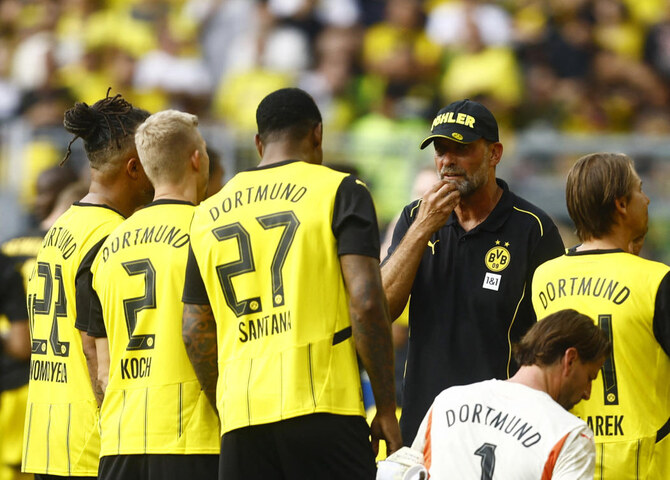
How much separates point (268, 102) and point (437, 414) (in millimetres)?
1443

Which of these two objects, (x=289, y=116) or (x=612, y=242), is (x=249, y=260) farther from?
(x=612, y=242)

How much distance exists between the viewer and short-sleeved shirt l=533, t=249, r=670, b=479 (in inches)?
178

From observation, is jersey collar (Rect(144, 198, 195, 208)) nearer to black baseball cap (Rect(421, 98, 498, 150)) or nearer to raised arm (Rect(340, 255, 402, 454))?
raised arm (Rect(340, 255, 402, 454))

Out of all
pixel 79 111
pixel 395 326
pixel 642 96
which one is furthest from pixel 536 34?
pixel 79 111

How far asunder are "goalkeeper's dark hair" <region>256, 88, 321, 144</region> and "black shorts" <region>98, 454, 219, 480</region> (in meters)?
1.37

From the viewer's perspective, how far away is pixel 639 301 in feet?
14.8

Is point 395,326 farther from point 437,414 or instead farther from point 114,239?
point 437,414

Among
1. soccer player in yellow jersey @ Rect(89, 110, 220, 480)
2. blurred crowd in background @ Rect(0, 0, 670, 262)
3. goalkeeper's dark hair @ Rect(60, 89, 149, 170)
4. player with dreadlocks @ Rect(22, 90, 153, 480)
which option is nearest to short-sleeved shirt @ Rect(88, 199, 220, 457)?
soccer player in yellow jersey @ Rect(89, 110, 220, 480)

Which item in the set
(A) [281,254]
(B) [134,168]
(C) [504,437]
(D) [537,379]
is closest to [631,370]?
(D) [537,379]

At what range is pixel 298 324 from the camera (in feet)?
14.1

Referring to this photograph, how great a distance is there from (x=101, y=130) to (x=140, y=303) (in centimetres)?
101

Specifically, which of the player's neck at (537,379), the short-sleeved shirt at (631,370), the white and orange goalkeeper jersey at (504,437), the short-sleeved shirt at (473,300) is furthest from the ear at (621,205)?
the white and orange goalkeeper jersey at (504,437)

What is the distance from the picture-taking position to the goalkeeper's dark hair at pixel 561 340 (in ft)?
13.4

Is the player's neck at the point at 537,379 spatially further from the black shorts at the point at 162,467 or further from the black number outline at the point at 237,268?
the black shorts at the point at 162,467
